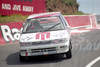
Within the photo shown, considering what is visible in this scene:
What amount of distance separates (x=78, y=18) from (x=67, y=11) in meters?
11.9

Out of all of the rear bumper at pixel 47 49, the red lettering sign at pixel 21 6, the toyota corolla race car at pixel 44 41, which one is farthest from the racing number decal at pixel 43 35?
the red lettering sign at pixel 21 6

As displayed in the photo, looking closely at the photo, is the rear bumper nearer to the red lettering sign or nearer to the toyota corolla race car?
the toyota corolla race car

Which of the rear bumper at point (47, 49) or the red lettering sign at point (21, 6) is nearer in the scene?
the rear bumper at point (47, 49)

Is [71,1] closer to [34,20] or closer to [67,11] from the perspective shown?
[67,11]

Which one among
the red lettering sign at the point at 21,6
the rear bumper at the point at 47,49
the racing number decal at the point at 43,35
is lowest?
the rear bumper at the point at 47,49

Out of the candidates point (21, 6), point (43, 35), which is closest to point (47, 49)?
point (43, 35)

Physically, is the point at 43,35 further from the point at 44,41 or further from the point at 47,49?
the point at 47,49

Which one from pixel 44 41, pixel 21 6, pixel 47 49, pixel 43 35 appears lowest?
pixel 47 49

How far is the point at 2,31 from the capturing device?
53.0 feet

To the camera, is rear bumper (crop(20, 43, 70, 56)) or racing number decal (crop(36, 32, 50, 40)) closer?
rear bumper (crop(20, 43, 70, 56))

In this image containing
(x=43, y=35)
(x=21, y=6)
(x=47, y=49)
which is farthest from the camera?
(x=21, y=6)

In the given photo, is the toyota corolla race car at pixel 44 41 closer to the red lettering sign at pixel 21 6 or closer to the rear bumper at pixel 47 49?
the rear bumper at pixel 47 49

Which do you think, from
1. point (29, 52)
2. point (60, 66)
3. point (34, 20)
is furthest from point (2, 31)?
point (60, 66)

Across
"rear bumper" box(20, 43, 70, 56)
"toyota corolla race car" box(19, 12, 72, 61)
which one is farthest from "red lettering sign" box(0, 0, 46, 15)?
"rear bumper" box(20, 43, 70, 56)
